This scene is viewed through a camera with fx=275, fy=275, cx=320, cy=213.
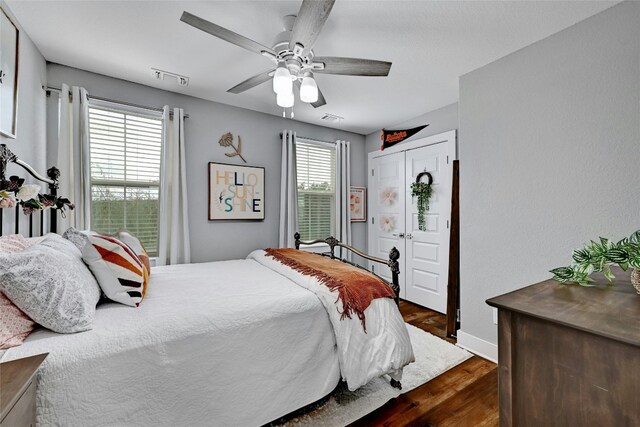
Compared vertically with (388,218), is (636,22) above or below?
above

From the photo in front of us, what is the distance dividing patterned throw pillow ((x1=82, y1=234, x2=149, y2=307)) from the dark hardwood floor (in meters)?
1.49

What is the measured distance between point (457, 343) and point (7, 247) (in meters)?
3.25

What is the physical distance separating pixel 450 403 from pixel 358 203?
120 inches

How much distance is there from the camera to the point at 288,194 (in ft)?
12.1

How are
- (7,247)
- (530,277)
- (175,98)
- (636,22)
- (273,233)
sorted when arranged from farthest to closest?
1. (273,233)
2. (175,98)
3. (530,277)
4. (636,22)
5. (7,247)

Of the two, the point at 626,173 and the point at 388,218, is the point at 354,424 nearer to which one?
the point at 626,173

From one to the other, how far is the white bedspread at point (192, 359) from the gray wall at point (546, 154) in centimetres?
143

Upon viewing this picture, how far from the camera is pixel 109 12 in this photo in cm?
180

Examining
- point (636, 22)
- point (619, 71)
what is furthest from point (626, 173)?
point (636, 22)

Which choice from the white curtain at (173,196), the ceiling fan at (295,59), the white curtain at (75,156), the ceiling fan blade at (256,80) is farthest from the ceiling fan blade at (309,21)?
the white curtain at (75,156)

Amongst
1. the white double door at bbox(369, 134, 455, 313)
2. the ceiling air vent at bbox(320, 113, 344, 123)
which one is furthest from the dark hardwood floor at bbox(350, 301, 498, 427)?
the ceiling air vent at bbox(320, 113, 344, 123)

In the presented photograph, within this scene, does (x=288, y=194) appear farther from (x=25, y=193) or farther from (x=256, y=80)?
(x=25, y=193)

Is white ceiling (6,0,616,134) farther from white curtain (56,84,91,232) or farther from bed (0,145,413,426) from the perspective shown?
bed (0,145,413,426)

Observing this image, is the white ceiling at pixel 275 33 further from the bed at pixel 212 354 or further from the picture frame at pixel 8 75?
the bed at pixel 212 354
